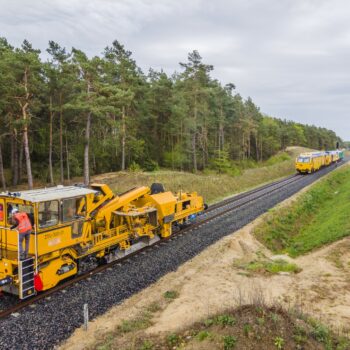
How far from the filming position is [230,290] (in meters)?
10.7

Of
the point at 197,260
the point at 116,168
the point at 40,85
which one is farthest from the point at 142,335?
the point at 116,168

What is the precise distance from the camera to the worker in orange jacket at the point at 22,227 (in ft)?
30.6

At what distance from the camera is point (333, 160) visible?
63875mm

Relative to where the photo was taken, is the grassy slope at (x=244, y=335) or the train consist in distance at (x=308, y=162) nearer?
the grassy slope at (x=244, y=335)

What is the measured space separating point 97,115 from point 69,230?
2331 cm

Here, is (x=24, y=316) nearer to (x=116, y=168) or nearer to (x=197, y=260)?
(x=197, y=260)

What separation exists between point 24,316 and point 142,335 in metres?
3.54

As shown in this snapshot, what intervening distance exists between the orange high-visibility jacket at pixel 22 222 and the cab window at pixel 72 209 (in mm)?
1283

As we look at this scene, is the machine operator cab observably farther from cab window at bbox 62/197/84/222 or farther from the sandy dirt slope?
the sandy dirt slope

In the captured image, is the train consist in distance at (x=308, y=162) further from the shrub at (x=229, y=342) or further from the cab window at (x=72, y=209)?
the shrub at (x=229, y=342)

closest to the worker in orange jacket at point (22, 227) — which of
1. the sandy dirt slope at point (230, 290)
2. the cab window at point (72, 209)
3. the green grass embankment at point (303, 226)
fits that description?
the cab window at point (72, 209)

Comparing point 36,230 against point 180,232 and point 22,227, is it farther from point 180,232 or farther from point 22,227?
point 180,232

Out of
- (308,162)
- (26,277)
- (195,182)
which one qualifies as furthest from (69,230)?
(308,162)

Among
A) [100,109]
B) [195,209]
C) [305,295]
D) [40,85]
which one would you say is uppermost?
[40,85]
